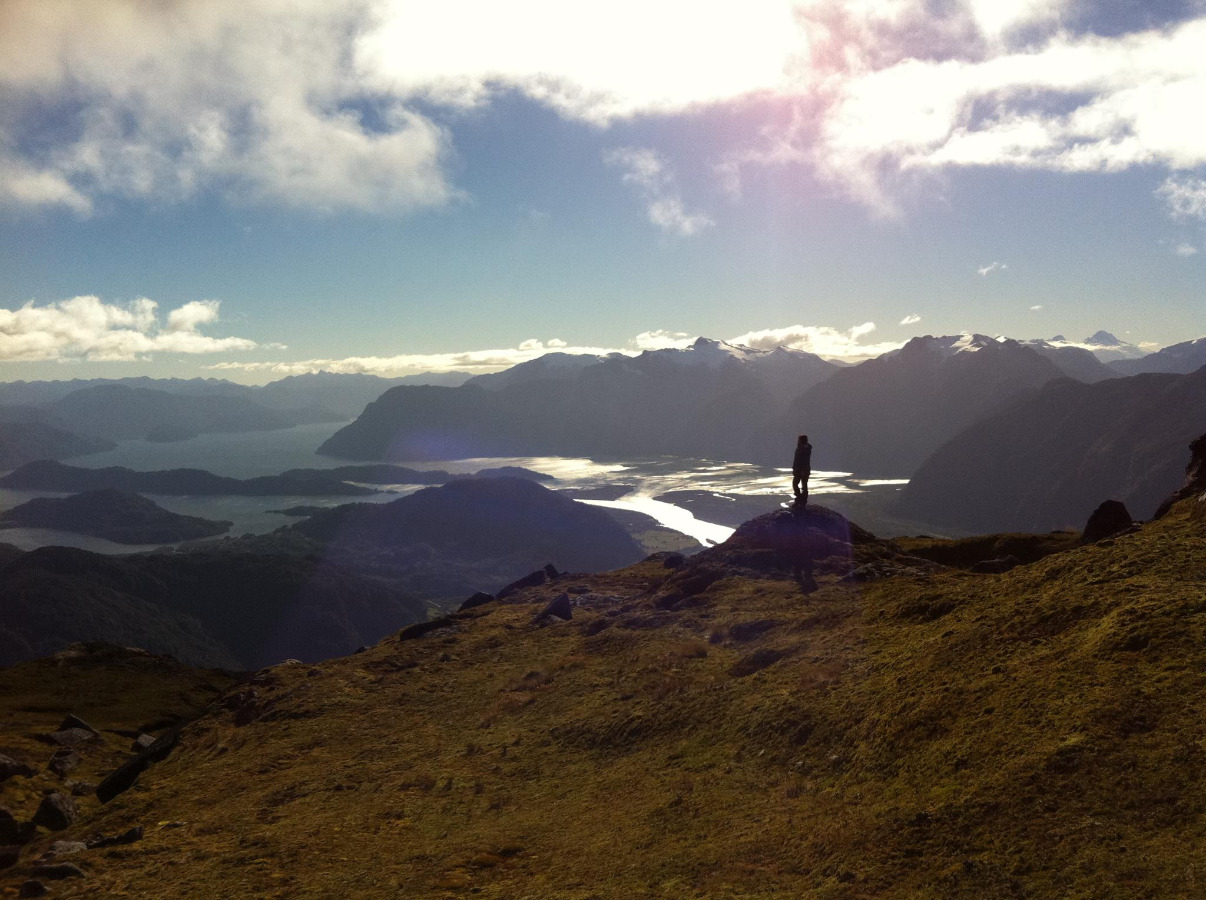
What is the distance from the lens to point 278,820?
17859 mm

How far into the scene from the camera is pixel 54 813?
21375 millimetres

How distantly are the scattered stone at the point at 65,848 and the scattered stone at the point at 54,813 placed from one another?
4.46 m

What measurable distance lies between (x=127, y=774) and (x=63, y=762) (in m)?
5.47

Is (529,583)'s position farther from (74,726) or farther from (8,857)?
(8,857)

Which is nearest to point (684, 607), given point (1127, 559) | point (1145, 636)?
point (1127, 559)

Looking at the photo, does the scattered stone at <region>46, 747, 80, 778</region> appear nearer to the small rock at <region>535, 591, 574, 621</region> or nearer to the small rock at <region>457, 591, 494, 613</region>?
the small rock at <region>457, 591, 494, 613</region>

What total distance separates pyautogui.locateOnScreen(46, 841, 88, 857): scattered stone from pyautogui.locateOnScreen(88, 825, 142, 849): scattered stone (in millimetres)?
238

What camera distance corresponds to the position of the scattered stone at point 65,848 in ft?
55.6

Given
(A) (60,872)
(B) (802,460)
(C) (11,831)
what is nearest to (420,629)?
(C) (11,831)

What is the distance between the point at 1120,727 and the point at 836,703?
6.17m

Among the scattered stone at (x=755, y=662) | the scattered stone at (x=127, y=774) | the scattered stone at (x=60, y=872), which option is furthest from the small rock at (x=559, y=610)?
the scattered stone at (x=60, y=872)

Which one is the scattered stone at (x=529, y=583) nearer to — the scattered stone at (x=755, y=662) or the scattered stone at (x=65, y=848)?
the scattered stone at (x=755, y=662)

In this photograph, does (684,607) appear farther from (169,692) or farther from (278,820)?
(169,692)

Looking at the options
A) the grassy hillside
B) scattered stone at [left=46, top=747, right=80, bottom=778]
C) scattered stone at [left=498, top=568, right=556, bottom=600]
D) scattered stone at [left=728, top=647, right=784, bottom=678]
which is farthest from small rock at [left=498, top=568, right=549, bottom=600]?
scattered stone at [left=728, top=647, right=784, bottom=678]
